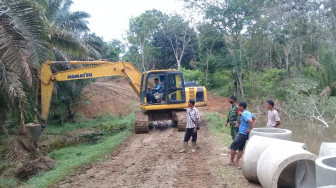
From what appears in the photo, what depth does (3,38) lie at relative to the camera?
9281 mm

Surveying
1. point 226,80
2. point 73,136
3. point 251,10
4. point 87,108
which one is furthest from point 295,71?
point 73,136

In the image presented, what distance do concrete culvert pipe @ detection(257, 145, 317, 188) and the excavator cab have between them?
818 cm

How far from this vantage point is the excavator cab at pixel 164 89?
14438mm

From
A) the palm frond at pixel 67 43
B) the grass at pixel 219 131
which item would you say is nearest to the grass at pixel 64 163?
the grass at pixel 219 131

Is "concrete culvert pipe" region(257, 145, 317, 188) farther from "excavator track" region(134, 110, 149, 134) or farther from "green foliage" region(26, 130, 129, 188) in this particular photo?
"excavator track" region(134, 110, 149, 134)

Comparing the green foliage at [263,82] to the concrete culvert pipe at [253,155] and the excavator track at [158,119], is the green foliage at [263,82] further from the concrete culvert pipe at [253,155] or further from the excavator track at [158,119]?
the concrete culvert pipe at [253,155]

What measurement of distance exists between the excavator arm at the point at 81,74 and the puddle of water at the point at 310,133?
7258 mm

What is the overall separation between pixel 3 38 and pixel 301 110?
13991mm

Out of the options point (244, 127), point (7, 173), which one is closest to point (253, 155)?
point (244, 127)

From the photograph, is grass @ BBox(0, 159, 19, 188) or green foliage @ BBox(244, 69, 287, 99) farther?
green foliage @ BBox(244, 69, 287, 99)

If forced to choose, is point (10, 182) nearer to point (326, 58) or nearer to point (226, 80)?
point (326, 58)

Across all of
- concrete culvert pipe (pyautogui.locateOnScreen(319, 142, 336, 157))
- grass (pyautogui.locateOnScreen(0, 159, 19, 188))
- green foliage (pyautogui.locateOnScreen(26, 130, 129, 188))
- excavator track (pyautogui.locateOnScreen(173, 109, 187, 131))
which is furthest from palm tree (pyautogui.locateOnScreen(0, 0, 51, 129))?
concrete culvert pipe (pyautogui.locateOnScreen(319, 142, 336, 157))

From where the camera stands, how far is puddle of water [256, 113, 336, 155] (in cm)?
1501

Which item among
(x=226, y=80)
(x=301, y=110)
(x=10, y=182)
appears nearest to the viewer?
(x=10, y=182)
